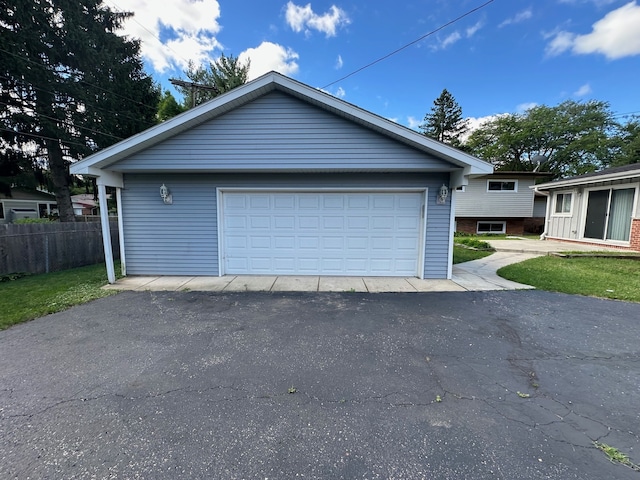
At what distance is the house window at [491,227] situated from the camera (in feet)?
59.8

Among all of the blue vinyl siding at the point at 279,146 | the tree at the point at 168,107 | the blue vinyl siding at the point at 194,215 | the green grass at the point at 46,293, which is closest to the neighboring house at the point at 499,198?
the blue vinyl siding at the point at 194,215

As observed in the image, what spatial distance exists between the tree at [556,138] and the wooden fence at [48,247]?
33027 millimetres

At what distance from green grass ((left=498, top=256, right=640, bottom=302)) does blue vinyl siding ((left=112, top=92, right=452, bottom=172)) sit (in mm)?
3538

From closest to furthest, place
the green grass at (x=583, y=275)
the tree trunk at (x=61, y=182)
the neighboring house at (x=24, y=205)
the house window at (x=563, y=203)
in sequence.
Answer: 1. the green grass at (x=583, y=275)
2. the tree trunk at (x=61, y=182)
3. the house window at (x=563, y=203)
4. the neighboring house at (x=24, y=205)

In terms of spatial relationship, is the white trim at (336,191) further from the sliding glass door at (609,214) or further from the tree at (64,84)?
the tree at (64,84)

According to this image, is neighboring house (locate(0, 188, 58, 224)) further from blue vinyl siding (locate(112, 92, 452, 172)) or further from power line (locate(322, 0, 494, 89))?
power line (locate(322, 0, 494, 89))

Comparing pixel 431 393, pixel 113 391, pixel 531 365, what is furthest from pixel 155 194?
pixel 531 365

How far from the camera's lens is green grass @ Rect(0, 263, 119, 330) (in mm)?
4371

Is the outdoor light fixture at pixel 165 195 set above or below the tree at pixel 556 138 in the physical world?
below

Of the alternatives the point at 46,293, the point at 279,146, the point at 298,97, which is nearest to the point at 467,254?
the point at 279,146

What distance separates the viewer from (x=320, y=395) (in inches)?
96.5

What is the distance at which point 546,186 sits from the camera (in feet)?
43.4

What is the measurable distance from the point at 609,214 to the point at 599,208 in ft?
1.75

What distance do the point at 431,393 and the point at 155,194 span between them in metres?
7.05
